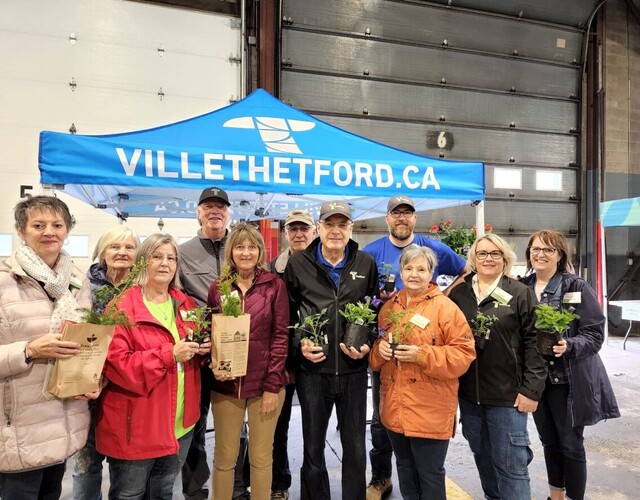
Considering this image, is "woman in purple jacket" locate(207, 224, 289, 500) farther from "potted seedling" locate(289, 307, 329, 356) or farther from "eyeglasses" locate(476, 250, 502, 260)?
"eyeglasses" locate(476, 250, 502, 260)

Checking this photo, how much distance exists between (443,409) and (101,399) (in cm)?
155

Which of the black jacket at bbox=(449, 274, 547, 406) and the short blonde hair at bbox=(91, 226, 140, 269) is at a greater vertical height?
the short blonde hair at bbox=(91, 226, 140, 269)

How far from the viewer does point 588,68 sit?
346 inches

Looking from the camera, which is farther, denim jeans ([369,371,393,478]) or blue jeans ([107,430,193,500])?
denim jeans ([369,371,393,478])

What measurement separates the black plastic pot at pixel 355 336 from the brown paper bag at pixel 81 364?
105 centimetres

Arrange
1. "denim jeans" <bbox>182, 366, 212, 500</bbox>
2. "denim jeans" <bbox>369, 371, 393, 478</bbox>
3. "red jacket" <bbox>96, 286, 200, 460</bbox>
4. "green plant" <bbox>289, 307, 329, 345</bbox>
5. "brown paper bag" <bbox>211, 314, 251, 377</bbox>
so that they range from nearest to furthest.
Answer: "red jacket" <bbox>96, 286, 200, 460</bbox>
"brown paper bag" <bbox>211, 314, 251, 377</bbox>
"green plant" <bbox>289, 307, 329, 345</bbox>
"denim jeans" <bbox>182, 366, 212, 500</bbox>
"denim jeans" <bbox>369, 371, 393, 478</bbox>

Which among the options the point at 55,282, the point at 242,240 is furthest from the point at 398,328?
the point at 55,282

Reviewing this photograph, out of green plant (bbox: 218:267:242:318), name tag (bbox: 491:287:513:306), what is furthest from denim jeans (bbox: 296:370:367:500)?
name tag (bbox: 491:287:513:306)

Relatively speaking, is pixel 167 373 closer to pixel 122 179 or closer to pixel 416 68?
pixel 122 179

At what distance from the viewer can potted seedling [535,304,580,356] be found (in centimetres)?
197

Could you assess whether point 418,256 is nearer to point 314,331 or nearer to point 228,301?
point 314,331

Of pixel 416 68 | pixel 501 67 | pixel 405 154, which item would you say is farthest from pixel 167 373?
pixel 501 67

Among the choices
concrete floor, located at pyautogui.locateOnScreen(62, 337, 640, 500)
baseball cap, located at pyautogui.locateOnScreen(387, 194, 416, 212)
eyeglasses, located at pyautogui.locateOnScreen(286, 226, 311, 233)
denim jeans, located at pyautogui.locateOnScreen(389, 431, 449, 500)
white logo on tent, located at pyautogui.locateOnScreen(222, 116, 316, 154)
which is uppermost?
white logo on tent, located at pyautogui.locateOnScreen(222, 116, 316, 154)

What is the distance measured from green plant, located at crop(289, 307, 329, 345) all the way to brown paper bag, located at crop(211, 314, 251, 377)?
0.97 ft
